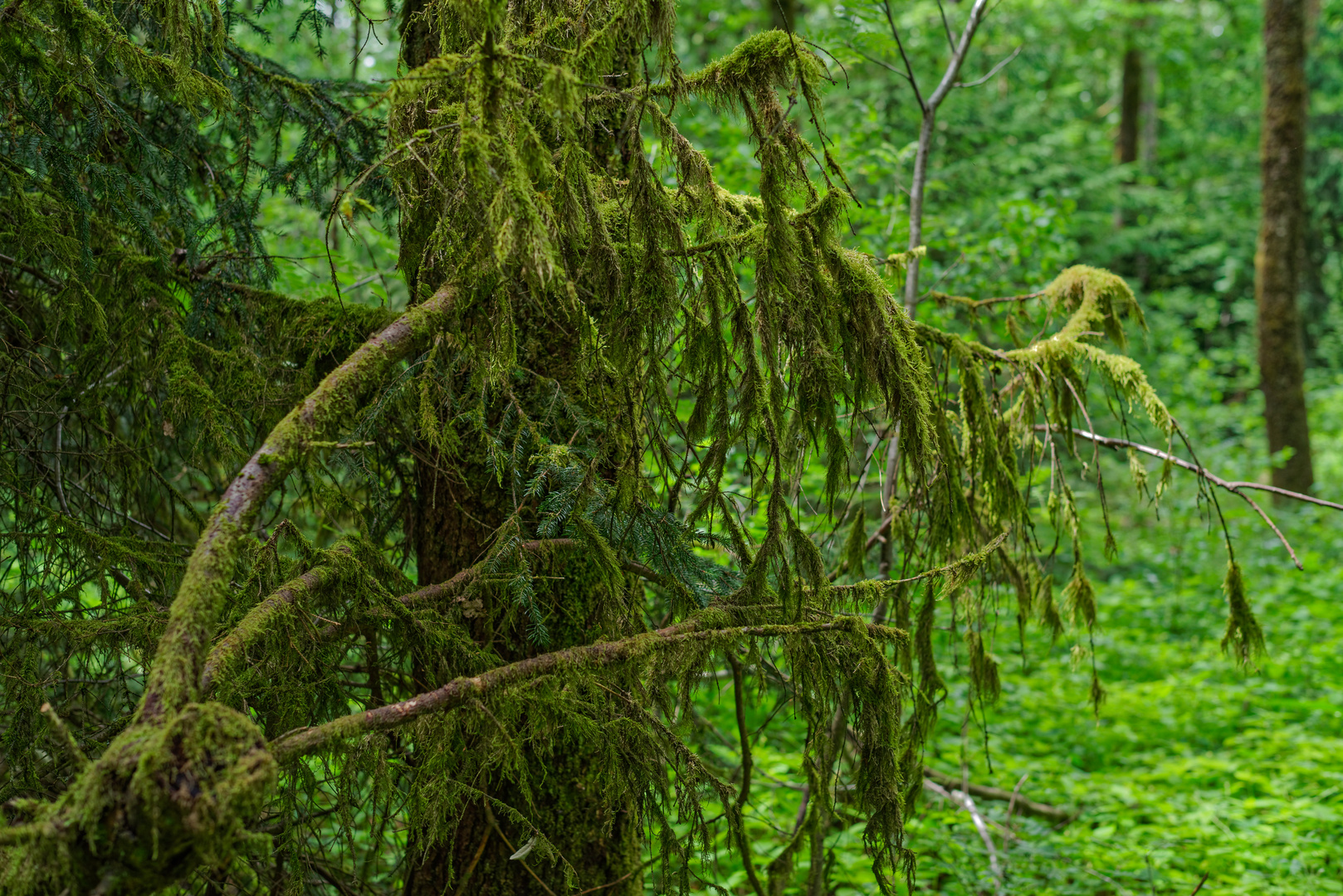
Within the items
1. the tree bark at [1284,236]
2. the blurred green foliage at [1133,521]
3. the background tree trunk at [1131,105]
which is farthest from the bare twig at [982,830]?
the background tree trunk at [1131,105]

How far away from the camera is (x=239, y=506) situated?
159cm

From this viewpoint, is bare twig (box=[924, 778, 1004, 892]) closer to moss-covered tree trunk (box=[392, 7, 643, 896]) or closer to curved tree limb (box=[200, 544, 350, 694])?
moss-covered tree trunk (box=[392, 7, 643, 896])

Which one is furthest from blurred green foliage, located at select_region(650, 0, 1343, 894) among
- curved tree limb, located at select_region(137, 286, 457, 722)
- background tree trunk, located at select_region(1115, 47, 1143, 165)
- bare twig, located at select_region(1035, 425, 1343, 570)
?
bare twig, located at select_region(1035, 425, 1343, 570)

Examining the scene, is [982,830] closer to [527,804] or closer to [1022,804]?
[1022,804]

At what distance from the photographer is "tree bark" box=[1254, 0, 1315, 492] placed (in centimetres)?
1091

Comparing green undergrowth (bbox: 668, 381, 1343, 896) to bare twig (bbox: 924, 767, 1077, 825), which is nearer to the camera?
green undergrowth (bbox: 668, 381, 1343, 896)

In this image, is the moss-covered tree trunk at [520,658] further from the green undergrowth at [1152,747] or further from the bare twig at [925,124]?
the bare twig at [925,124]

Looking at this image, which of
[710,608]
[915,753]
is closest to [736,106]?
[710,608]

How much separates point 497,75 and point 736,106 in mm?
656

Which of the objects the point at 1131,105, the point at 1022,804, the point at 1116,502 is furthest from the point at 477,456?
the point at 1131,105

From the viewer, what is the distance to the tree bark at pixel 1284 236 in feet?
35.8

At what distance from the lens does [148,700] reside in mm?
1354

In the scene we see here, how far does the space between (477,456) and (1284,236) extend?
11691 millimetres

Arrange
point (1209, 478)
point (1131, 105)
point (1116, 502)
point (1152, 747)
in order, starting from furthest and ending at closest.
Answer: point (1131, 105) < point (1116, 502) < point (1152, 747) < point (1209, 478)
